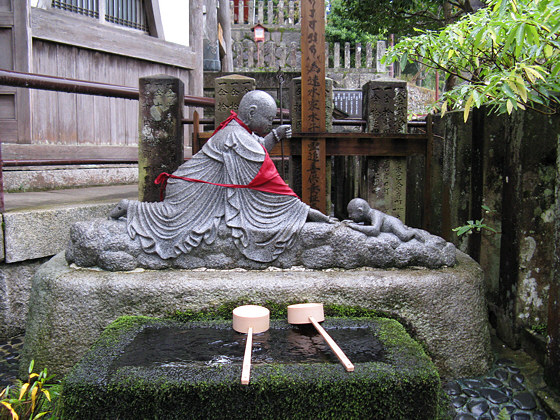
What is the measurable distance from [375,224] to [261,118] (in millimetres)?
1400

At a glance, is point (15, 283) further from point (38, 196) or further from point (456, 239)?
point (456, 239)

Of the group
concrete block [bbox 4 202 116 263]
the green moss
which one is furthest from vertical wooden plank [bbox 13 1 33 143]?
the green moss

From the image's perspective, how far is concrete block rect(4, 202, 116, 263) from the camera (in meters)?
4.61

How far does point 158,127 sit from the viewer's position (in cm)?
506

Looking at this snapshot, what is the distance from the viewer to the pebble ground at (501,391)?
336cm

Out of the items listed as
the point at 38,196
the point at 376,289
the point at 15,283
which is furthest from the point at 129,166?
the point at 376,289

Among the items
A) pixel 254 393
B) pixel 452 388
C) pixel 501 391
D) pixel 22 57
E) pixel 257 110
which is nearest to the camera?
pixel 254 393

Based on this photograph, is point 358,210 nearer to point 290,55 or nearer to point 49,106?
point 49,106

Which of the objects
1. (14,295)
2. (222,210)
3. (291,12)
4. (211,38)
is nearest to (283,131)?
(222,210)

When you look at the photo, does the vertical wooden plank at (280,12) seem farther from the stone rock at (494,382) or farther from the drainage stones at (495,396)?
the stone rock at (494,382)

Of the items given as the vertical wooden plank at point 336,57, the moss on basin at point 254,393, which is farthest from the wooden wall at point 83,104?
the vertical wooden plank at point 336,57

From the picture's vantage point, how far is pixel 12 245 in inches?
182

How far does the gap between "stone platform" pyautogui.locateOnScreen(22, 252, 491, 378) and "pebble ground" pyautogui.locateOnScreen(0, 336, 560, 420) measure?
0.16 meters

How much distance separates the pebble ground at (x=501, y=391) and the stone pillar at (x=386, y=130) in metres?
1.90
